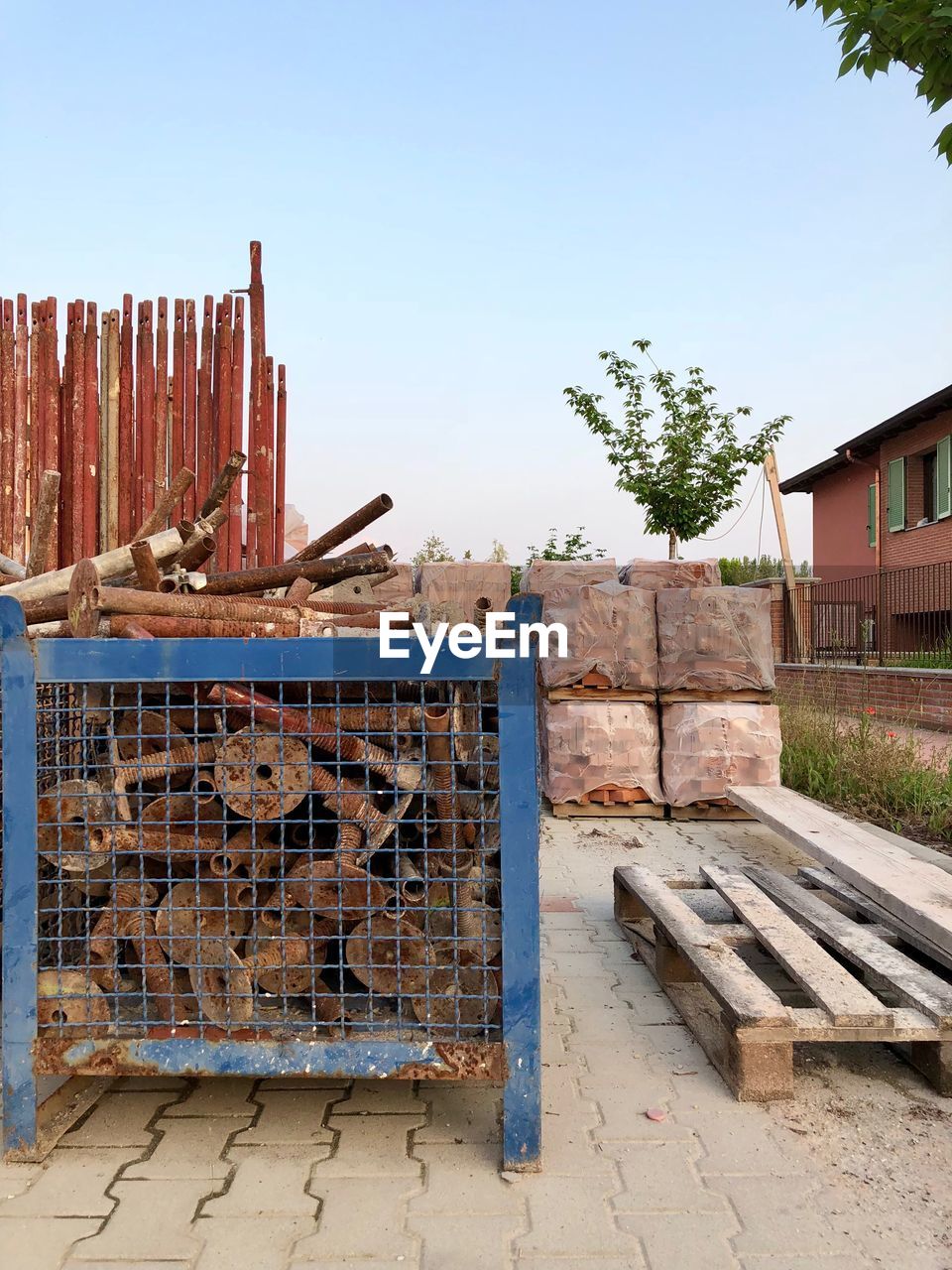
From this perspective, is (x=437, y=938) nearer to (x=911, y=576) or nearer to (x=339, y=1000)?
(x=339, y=1000)

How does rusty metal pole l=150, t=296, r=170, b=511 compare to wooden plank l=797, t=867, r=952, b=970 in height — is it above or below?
above

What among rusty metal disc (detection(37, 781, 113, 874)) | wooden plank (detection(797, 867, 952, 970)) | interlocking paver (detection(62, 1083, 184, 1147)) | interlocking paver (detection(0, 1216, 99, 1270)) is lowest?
interlocking paver (detection(62, 1083, 184, 1147))

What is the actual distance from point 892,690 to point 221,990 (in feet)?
41.2

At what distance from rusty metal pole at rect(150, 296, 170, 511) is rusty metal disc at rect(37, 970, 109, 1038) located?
3.80 m

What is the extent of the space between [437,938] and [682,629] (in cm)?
476

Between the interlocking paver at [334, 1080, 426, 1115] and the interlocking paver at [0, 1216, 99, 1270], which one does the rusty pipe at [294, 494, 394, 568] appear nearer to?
the interlocking paver at [334, 1080, 426, 1115]

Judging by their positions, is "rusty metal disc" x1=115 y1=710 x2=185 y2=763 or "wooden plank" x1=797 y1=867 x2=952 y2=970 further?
"wooden plank" x1=797 y1=867 x2=952 y2=970

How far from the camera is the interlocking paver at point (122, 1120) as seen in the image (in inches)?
97.5

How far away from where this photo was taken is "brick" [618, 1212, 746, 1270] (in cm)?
196

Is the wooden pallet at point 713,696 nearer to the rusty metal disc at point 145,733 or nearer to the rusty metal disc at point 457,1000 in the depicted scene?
the rusty metal disc at point 457,1000

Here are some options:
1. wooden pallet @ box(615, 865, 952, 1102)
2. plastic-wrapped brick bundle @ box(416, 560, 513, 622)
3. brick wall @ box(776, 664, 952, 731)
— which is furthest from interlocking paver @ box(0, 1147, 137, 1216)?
brick wall @ box(776, 664, 952, 731)

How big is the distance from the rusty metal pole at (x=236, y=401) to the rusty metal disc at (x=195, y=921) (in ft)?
11.8

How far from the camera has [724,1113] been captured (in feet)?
8.66

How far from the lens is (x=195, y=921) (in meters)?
2.48
